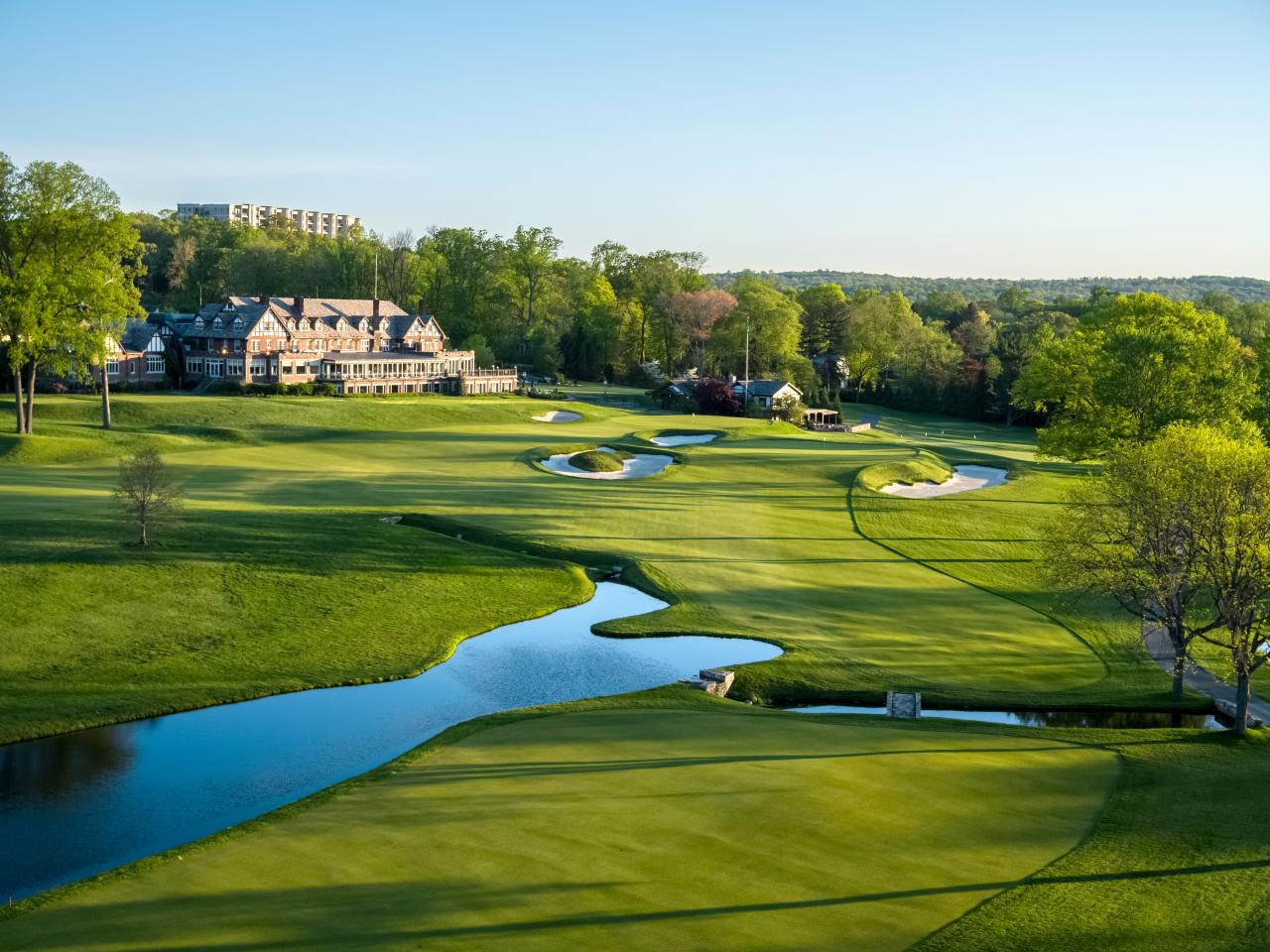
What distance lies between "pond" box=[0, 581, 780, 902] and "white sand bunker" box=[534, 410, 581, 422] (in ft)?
180

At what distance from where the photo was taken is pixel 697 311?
129500mm

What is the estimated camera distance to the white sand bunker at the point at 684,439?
8319 cm

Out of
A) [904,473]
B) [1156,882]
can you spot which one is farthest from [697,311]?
[1156,882]

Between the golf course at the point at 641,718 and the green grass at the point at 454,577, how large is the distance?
0.62 feet

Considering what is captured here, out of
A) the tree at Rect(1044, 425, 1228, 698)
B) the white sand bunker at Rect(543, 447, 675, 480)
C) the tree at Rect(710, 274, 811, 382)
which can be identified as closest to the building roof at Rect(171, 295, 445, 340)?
the tree at Rect(710, 274, 811, 382)

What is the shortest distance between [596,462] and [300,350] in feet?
145

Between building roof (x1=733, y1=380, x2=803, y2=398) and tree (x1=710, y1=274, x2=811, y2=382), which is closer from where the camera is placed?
building roof (x1=733, y1=380, x2=803, y2=398)

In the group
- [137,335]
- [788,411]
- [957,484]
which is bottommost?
[957,484]

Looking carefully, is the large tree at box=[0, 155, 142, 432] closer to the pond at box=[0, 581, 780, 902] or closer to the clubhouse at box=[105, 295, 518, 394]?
the clubhouse at box=[105, 295, 518, 394]

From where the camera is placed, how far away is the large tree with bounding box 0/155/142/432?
6769 centimetres

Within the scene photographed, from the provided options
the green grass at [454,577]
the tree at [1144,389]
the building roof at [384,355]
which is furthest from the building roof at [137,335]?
the tree at [1144,389]

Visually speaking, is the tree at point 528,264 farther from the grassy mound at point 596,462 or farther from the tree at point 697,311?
the grassy mound at point 596,462

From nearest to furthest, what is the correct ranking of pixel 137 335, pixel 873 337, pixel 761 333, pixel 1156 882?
pixel 1156 882 < pixel 137 335 < pixel 761 333 < pixel 873 337

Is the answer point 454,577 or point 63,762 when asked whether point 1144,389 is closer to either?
point 454,577
